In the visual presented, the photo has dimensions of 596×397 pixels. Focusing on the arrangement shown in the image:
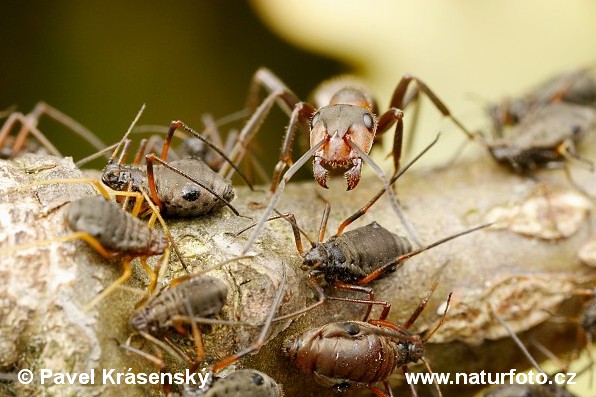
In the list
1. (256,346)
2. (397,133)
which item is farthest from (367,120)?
(256,346)

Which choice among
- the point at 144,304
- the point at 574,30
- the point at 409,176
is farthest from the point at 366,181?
the point at 574,30

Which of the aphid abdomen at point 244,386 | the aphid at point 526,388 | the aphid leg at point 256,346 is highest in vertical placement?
the aphid leg at point 256,346

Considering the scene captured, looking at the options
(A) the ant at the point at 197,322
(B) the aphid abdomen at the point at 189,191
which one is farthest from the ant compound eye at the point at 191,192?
(A) the ant at the point at 197,322

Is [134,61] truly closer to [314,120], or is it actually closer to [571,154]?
[314,120]

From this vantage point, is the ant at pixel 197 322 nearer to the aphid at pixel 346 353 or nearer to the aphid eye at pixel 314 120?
the aphid at pixel 346 353

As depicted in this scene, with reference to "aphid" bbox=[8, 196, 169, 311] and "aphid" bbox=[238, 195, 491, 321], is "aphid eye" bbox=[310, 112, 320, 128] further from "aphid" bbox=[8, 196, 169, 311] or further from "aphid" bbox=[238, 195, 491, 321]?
"aphid" bbox=[8, 196, 169, 311]

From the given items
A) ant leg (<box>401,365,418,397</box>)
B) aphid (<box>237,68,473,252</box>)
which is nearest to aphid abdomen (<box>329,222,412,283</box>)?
aphid (<box>237,68,473,252</box>)
